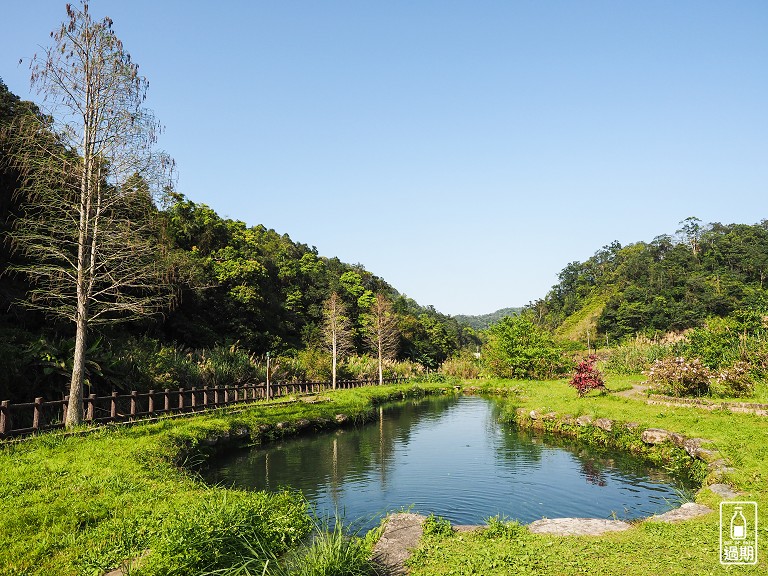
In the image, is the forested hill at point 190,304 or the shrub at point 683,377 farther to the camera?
the shrub at point 683,377

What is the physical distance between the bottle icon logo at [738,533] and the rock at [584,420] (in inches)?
425

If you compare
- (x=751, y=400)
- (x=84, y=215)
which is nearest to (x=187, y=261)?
(x=84, y=215)

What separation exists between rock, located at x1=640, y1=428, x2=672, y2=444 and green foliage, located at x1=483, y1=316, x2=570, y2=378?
24470 millimetres

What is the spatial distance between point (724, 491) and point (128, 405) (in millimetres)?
17137

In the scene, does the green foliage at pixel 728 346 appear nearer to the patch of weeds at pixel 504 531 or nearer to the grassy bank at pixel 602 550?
the grassy bank at pixel 602 550

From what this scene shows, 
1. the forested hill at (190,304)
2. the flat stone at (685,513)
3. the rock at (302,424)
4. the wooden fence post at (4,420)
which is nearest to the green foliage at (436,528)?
the flat stone at (685,513)

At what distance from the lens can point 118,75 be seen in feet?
47.5

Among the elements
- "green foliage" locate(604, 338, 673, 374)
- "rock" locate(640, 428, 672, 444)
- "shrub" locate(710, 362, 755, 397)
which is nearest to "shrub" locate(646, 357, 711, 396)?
"shrub" locate(710, 362, 755, 397)

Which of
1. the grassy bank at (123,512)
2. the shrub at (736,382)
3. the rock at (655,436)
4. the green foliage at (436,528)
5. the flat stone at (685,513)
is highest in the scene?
the shrub at (736,382)

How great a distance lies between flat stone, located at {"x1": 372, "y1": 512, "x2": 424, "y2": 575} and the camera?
5828 millimetres

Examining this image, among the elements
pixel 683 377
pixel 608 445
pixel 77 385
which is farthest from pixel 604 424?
pixel 77 385

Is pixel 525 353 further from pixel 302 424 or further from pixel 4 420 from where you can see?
pixel 4 420

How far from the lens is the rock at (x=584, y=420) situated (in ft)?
59.2

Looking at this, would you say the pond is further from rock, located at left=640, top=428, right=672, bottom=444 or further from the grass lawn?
the grass lawn
